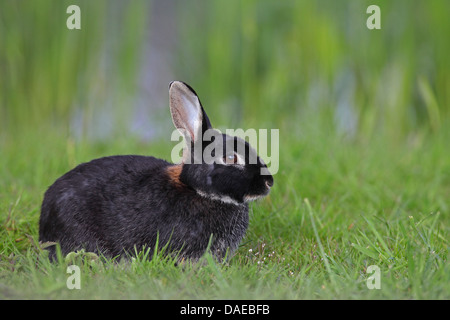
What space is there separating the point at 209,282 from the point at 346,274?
67cm

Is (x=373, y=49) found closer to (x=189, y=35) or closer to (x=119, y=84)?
(x=189, y=35)

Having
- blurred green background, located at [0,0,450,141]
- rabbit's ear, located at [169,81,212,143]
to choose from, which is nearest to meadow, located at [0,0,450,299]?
blurred green background, located at [0,0,450,141]

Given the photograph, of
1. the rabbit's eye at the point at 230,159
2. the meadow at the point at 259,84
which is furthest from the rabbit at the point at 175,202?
the meadow at the point at 259,84

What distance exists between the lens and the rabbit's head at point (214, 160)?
3242 millimetres

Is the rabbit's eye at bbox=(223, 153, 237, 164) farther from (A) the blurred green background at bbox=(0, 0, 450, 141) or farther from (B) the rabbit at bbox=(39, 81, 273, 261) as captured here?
(A) the blurred green background at bbox=(0, 0, 450, 141)

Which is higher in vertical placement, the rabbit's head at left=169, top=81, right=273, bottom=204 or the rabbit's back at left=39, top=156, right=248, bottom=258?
the rabbit's head at left=169, top=81, right=273, bottom=204

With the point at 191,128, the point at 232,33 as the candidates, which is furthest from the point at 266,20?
the point at 191,128

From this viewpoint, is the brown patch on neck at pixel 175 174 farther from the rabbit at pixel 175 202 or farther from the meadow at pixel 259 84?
the meadow at pixel 259 84

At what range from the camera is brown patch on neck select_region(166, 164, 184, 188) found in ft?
11.2

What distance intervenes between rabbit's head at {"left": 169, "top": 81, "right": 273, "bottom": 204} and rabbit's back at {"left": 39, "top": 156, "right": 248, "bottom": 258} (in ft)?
0.38

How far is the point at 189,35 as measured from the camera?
720cm

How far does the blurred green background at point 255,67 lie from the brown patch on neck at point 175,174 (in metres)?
2.79
